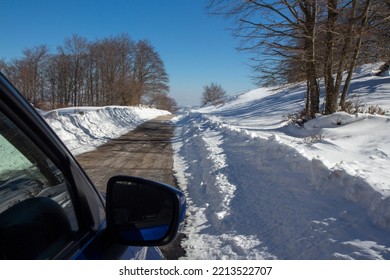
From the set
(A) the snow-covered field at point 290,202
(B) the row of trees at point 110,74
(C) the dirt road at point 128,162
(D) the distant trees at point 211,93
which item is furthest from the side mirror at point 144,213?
(D) the distant trees at point 211,93

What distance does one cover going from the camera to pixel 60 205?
1532 millimetres

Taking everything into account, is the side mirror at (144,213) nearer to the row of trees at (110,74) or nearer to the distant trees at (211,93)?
the row of trees at (110,74)

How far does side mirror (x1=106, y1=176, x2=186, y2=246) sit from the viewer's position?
143 centimetres

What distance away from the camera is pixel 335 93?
12.2m

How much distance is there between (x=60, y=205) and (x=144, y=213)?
0.44m

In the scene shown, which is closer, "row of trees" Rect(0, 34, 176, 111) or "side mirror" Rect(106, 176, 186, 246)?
"side mirror" Rect(106, 176, 186, 246)

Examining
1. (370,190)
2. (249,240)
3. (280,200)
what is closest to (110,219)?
(249,240)

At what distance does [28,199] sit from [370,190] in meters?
3.72

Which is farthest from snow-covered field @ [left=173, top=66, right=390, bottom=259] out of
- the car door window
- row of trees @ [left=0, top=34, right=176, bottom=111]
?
row of trees @ [left=0, top=34, right=176, bottom=111]

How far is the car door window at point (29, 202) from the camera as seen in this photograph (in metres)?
1.23

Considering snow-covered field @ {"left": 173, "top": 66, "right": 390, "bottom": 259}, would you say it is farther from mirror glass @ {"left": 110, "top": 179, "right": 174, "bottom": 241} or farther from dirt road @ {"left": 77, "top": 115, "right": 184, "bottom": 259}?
mirror glass @ {"left": 110, "top": 179, "right": 174, "bottom": 241}

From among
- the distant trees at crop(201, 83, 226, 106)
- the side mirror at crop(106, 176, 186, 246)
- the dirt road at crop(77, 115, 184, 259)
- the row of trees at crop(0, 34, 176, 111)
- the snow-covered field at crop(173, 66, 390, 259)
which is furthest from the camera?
the distant trees at crop(201, 83, 226, 106)
